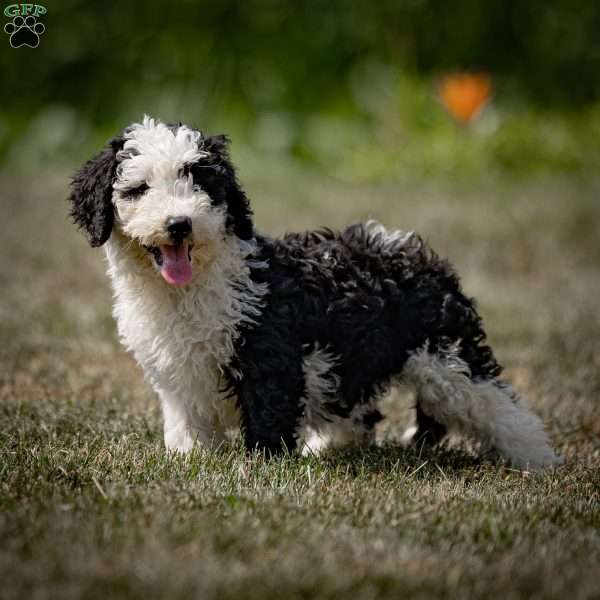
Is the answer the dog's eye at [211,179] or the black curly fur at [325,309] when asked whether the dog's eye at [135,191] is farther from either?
the dog's eye at [211,179]

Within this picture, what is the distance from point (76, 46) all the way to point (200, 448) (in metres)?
12.1

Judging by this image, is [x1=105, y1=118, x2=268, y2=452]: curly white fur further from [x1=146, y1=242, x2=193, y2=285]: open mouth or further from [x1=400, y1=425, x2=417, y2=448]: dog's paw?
[x1=400, y1=425, x2=417, y2=448]: dog's paw

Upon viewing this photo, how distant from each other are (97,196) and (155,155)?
37 centimetres

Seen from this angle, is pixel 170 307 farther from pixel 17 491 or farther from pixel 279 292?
pixel 17 491

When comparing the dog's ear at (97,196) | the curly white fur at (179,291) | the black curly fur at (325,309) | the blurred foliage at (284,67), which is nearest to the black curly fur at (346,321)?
the black curly fur at (325,309)

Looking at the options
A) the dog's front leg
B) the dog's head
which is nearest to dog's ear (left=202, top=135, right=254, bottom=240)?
the dog's head

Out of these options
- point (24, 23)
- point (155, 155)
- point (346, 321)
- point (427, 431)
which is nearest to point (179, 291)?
point (155, 155)

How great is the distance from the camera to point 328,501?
12.9 ft

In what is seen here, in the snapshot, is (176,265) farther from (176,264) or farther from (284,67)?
(284,67)

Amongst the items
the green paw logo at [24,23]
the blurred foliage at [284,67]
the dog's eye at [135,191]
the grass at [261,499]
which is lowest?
the grass at [261,499]

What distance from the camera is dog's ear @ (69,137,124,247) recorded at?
4.50m

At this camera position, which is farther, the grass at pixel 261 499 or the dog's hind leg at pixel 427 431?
the dog's hind leg at pixel 427 431

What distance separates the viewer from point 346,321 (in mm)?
4832

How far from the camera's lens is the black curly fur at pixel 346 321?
4.53 meters
